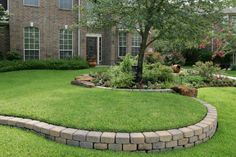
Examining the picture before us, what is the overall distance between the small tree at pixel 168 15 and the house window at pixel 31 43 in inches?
429

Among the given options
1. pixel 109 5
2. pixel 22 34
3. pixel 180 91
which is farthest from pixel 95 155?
pixel 22 34

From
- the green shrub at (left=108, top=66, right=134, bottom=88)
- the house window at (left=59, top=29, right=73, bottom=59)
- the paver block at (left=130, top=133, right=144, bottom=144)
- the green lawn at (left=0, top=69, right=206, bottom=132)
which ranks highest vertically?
the house window at (left=59, top=29, right=73, bottom=59)

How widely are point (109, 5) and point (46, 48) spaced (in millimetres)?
11450

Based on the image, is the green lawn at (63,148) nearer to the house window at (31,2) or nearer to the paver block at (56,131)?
the paver block at (56,131)

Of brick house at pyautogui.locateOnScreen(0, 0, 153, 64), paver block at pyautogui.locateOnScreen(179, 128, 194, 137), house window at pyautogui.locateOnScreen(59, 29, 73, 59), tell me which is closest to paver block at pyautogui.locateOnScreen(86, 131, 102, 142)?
paver block at pyautogui.locateOnScreen(179, 128, 194, 137)

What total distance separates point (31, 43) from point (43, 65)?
2634 mm

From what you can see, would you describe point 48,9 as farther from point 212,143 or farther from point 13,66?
point 212,143

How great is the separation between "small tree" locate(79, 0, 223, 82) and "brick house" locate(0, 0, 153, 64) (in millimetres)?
8512

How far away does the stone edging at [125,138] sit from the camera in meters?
4.57

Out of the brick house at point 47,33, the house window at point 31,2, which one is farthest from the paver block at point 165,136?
the house window at point 31,2

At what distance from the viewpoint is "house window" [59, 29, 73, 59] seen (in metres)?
20.5

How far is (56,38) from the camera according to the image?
20156 millimetres

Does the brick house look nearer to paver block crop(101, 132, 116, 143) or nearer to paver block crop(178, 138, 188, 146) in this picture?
paver block crop(178, 138, 188, 146)

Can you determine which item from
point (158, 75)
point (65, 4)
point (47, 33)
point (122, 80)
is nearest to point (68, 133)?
point (122, 80)
